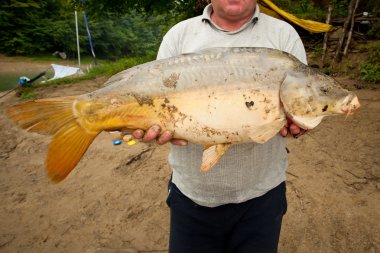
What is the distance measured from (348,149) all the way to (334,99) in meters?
3.83

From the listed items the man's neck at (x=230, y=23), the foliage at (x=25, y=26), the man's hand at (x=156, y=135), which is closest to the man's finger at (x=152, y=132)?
the man's hand at (x=156, y=135)

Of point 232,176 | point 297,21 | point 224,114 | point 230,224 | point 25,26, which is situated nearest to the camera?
point 224,114

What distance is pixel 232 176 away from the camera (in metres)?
1.97

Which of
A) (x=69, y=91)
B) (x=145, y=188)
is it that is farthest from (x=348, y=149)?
(x=69, y=91)

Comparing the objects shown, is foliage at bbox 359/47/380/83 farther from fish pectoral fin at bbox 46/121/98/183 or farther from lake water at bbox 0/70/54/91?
lake water at bbox 0/70/54/91

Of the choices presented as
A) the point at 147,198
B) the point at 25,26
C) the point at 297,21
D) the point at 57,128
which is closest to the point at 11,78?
the point at 25,26

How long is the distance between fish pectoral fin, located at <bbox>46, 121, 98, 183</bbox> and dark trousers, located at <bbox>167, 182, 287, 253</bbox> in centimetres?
82

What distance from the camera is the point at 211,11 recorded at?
2178mm

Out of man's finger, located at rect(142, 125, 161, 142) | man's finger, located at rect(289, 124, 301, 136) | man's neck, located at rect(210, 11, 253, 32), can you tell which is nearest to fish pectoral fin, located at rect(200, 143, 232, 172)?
man's finger, located at rect(142, 125, 161, 142)

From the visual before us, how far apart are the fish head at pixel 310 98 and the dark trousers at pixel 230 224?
64cm

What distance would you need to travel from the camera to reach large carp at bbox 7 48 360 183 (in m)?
1.74

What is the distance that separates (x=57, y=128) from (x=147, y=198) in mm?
2863

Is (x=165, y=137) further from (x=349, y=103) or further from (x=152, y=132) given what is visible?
(x=349, y=103)

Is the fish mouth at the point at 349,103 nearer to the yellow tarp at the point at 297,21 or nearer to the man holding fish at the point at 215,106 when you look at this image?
the man holding fish at the point at 215,106
